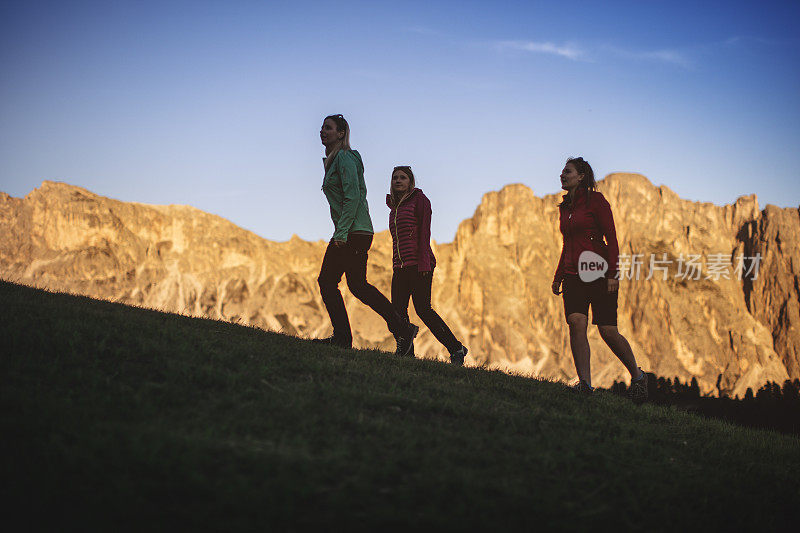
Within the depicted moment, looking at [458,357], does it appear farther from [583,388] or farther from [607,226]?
[607,226]

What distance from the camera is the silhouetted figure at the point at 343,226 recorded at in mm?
8547

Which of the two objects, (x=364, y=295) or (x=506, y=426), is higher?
(x=364, y=295)

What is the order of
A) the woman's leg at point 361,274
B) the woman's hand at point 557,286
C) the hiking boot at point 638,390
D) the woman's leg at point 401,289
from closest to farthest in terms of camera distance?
the hiking boot at point 638,390 → the woman's hand at point 557,286 → the woman's leg at point 361,274 → the woman's leg at point 401,289

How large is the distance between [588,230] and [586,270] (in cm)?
55

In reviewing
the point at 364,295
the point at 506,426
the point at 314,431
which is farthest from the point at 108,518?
the point at 364,295

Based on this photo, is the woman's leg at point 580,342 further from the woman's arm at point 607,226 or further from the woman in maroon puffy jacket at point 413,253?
the woman in maroon puffy jacket at point 413,253

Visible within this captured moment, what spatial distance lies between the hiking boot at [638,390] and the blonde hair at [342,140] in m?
5.10

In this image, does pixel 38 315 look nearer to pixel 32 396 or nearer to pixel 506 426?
pixel 32 396

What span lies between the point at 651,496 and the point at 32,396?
14.9 ft

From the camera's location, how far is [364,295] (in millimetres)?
8688

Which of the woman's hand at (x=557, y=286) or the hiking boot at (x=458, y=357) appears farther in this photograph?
the hiking boot at (x=458, y=357)

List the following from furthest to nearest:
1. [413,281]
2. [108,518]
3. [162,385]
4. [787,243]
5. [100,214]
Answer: [100,214]
[787,243]
[413,281]
[162,385]
[108,518]

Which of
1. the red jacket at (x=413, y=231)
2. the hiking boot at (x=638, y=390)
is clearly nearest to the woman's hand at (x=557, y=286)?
the hiking boot at (x=638, y=390)

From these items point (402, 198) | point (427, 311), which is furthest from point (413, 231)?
point (427, 311)
